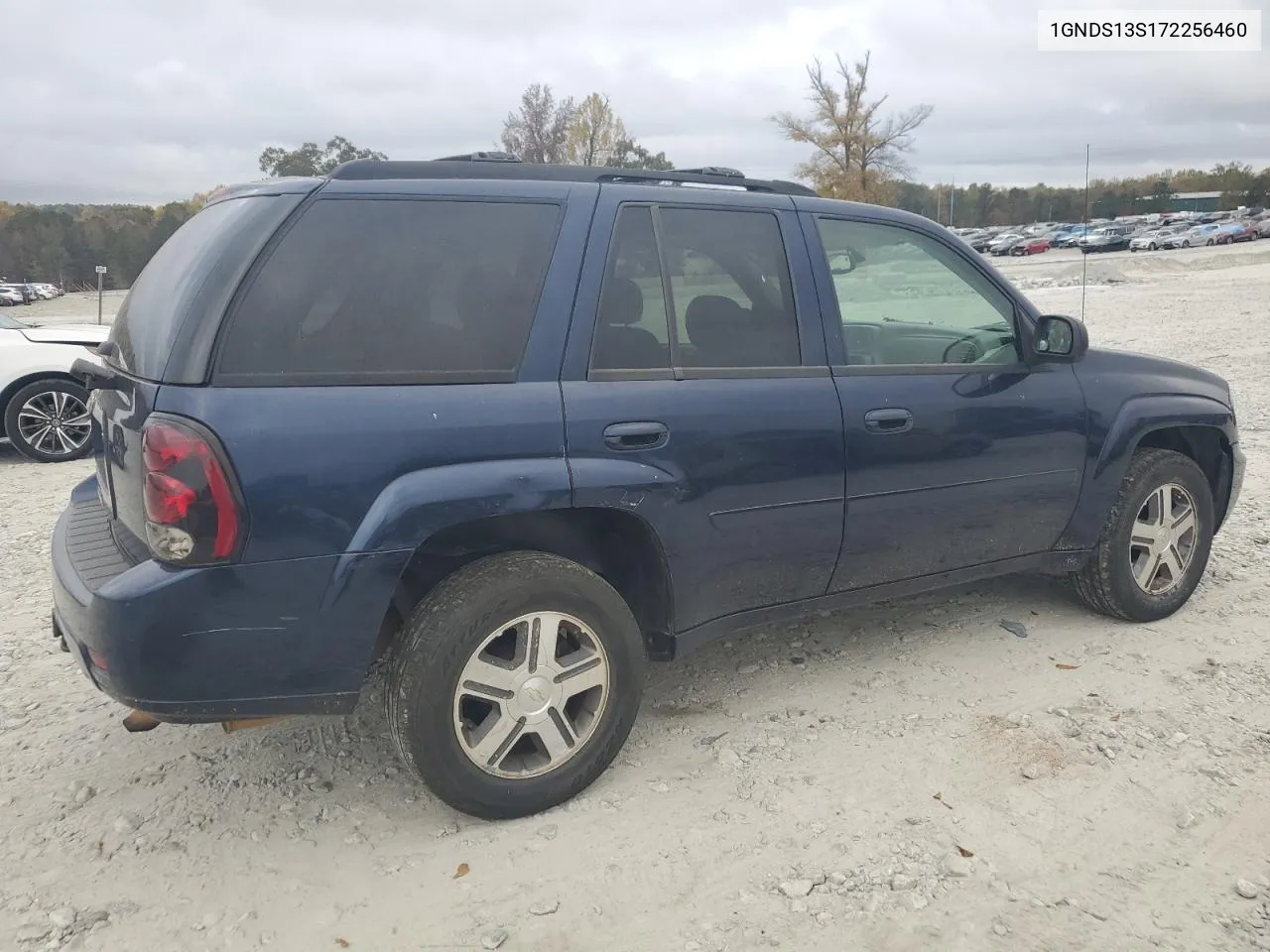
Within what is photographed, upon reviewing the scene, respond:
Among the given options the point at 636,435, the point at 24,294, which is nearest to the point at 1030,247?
the point at 24,294

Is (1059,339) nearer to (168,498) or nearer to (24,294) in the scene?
(168,498)

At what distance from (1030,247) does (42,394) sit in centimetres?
5889

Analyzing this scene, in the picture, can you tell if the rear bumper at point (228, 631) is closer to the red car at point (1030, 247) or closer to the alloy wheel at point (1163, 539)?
the alloy wheel at point (1163, 539)

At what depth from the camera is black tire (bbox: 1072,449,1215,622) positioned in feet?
14.0

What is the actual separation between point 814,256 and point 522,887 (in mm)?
2280

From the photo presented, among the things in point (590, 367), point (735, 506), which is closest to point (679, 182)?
point (590, 367)

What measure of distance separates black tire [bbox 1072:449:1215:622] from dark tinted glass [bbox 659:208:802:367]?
1.86 meters

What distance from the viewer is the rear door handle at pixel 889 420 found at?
11.4 feet

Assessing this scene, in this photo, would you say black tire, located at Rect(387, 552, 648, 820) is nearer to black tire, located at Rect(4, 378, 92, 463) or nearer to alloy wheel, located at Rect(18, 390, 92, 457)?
black tire, located at Rect(4, 378, 92, 463)

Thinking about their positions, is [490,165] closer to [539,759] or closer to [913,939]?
[539,759]

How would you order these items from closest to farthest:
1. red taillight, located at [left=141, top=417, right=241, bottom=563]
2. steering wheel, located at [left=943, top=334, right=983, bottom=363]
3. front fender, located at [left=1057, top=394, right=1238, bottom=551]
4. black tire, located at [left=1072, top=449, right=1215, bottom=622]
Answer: red taillight, located at [left=141, top=417, right=241, bottom=563] < steering wheel, located at [left=943, top=334, right=983, bottom=363] < front fender, located at [left=1057, top=394, right=1238, bottom=551] < black tire, located at [left=1072, top=449, right=1215, bottom=622]

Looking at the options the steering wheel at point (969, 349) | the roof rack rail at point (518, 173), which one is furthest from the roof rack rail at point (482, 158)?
the steering wheel at point (969, 349)

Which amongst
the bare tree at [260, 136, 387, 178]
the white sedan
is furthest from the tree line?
the white sedan

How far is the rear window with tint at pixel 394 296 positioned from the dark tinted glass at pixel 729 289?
1.61ft
